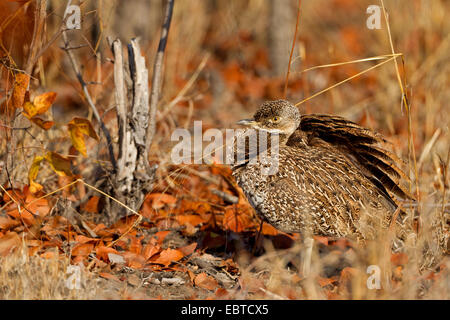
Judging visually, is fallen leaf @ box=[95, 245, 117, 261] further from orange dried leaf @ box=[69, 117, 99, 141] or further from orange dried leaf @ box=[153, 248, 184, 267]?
orange dried leaf @ box=[69, 117, 99, 141]

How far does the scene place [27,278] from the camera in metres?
3.35

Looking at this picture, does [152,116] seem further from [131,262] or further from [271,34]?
[271,34]

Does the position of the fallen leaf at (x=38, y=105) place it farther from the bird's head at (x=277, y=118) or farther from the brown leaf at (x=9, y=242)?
the bird's head at (x=277, y=118)

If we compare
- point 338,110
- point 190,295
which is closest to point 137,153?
point 190,295

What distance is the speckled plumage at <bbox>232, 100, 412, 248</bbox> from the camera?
12.9 feet

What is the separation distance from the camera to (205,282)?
13.2ft

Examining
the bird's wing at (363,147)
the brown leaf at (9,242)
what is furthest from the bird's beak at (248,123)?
the brown leaf at (9,242)

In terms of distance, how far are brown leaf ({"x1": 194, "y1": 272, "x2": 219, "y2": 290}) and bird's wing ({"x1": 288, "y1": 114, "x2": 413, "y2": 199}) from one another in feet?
4.42

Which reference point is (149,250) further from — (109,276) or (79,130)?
(79,130)

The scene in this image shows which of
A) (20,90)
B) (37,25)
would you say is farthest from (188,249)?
(37,25)

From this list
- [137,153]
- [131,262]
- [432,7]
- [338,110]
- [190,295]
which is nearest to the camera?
[190,295]

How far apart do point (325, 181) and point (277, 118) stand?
585mm

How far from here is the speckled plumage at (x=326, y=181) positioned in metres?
3.93
